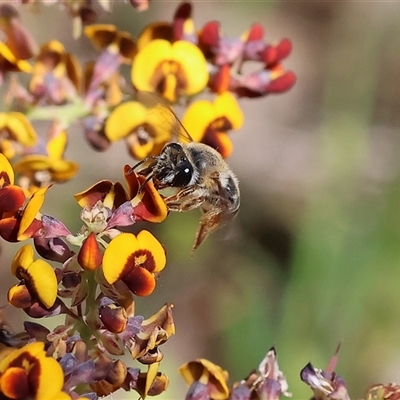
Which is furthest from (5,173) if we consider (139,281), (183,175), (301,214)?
(301,214)

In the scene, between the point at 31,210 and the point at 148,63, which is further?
the point at 148,63

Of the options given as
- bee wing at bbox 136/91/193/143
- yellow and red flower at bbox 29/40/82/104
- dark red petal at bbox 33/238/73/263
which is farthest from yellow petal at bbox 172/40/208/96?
dark red petal at bbox 33/238/73/263

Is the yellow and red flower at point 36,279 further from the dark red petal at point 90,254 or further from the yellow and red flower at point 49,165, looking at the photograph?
the yellow and red flower at point 49,165

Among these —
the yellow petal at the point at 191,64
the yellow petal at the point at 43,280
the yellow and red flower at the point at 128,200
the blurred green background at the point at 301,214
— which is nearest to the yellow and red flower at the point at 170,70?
the yellow petal at the point at 191,64

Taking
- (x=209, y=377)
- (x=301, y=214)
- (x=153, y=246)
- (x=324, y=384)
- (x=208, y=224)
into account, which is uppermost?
(x=153, y=246)

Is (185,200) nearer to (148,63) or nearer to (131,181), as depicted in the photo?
(131,181)

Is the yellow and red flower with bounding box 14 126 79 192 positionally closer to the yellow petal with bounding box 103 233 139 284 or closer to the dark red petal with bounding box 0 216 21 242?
the dark red petal with bounding box 0 216 21 242

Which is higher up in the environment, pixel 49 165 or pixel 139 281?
pixel 139 281
